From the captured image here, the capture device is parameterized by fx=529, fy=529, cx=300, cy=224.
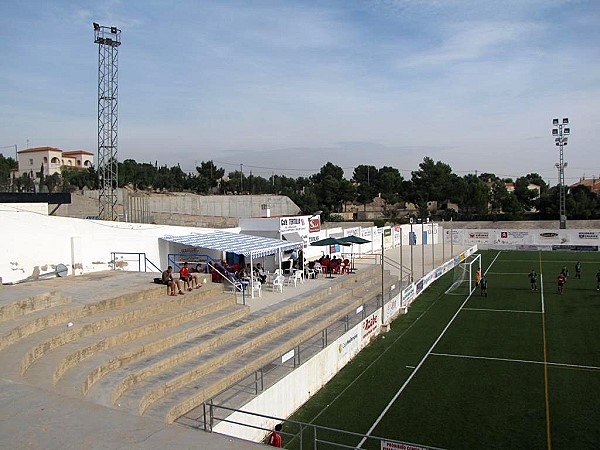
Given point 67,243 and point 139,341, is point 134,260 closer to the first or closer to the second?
point 67,243

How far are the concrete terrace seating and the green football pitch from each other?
2312mm

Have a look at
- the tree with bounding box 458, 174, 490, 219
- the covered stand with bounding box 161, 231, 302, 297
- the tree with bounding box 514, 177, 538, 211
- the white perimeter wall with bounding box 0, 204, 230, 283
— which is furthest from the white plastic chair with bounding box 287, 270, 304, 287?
the tree with bounding box 514, 177, 538, 211

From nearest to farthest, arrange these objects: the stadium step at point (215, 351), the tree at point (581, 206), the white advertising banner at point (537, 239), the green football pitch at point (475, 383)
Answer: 1. the stadium step at point (215, 351)
2. the green football pitch at point (475, 383)
3. the white advertising banner at point (537, 239)
4. the tree at point (581, 206)

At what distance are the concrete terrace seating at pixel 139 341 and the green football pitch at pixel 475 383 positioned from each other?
231 centimetres

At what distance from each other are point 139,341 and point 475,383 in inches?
377

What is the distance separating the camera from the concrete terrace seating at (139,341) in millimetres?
10203

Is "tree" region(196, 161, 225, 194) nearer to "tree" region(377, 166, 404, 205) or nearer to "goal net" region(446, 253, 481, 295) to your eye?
"tree" region(377, 166, 404, 205)

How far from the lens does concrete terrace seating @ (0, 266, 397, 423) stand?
1020cm

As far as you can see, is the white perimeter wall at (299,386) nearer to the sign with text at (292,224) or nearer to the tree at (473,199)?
the sign with text at (292,224)

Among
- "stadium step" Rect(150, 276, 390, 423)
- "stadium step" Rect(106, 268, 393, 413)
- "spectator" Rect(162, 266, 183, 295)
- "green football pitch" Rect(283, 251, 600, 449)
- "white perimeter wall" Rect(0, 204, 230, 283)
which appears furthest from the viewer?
"white perimeter wall" Rect(0, 204, 230, 283)

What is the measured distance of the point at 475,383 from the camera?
50.8 feet

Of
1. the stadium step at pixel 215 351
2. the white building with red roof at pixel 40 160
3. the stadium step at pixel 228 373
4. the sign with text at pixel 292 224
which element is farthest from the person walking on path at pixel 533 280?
the white building with red roof at pixel 40 160

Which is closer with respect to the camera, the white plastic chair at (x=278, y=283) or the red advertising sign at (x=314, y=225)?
the white plastic chair at (x=278, y=283)

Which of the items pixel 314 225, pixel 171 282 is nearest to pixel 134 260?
pixel 171 282
